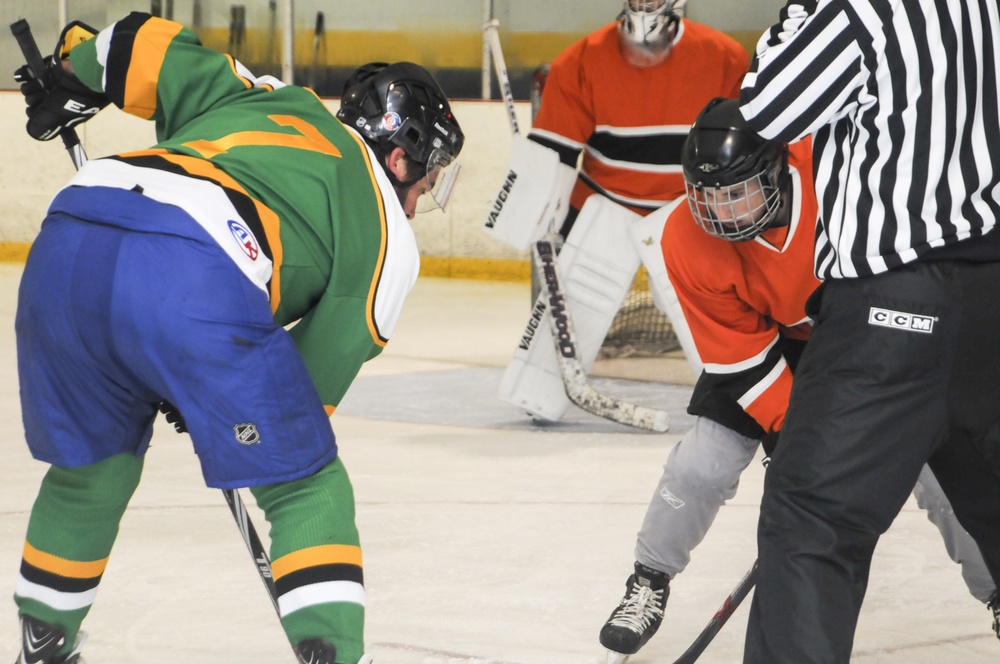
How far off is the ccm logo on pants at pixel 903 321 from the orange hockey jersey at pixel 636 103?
2.34 meters

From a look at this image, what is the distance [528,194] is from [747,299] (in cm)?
177

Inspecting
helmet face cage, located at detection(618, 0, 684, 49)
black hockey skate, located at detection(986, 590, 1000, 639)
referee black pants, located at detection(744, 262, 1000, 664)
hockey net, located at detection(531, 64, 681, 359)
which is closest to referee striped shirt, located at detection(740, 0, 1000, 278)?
referee black pants, located at detection(744, 262, 1000, 664)

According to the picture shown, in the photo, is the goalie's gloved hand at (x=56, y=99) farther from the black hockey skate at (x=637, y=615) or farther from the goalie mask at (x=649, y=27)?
the goalie mask at (x=649, y=27)

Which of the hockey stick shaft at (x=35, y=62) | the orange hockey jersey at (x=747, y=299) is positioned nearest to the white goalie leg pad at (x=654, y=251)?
the orange hockey jersey at (x=747, y=299)

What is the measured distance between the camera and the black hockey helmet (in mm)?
1708

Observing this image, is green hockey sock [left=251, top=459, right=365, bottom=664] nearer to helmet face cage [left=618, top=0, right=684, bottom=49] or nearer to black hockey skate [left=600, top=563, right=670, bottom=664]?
black hockey skate [left=600, top=563, right=670, bottom=664]

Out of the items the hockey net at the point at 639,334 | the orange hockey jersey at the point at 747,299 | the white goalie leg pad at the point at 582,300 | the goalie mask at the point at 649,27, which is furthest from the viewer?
the hockey net at the point at 639,334

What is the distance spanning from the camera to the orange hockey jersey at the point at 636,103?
372 cm

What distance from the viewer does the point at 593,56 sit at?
12.2ft

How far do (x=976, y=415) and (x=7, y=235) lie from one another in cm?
699

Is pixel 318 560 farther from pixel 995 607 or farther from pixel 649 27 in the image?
pixel 649 27

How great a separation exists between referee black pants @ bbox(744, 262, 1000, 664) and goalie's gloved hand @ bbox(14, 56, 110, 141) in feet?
3.47

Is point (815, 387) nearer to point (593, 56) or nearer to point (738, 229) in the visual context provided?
point (738, 229)

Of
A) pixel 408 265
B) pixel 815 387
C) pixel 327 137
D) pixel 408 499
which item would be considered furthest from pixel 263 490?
pixel 408 499
